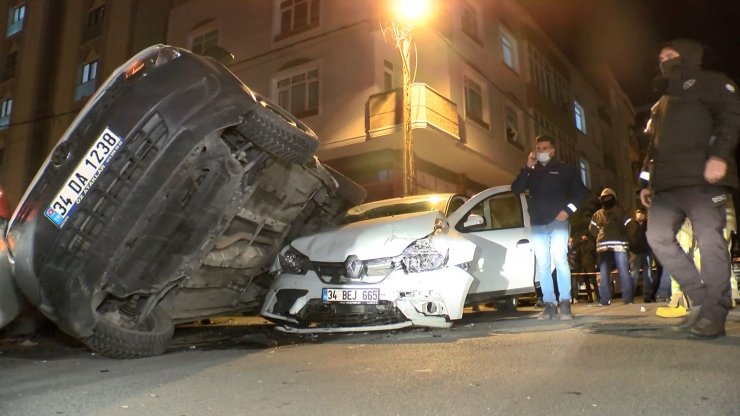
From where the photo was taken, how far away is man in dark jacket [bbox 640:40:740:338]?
353 centimetres

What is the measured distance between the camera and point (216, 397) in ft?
8.39

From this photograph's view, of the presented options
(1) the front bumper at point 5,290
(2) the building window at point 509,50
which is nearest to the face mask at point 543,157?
(1) the front bumper at point 5,290

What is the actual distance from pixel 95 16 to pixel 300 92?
45.6 ft

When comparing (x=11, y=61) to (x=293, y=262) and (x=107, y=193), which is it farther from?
(x=107, y=193)

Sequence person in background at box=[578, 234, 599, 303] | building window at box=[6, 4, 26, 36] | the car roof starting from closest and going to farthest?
the car roof → person in background at box=[578, 234, 599, 303] → building window at box=[6, 4, 26, 36]

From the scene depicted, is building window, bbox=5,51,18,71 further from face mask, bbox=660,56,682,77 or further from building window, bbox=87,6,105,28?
face mask, bbox=660,56,682,77

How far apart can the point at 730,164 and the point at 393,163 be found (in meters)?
12.7

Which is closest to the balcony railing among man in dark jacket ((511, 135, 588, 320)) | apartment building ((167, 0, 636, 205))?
apartment building ((167, 0, 636, 205))

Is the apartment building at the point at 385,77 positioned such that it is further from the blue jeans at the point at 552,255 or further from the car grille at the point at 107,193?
the car grille at the point at 107,193

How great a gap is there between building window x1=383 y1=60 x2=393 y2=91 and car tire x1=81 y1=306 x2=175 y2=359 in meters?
12.6

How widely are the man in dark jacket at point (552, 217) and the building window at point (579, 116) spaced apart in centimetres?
2542

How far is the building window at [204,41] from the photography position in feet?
62.6

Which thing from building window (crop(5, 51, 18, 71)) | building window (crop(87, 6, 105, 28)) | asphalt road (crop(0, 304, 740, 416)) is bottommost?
asphalt road (crop(0, 304, 740, 416))

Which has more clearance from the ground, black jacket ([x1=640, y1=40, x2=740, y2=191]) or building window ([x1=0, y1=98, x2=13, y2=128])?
building window ([x1=0, y1=98, x2=13, y2=128])
